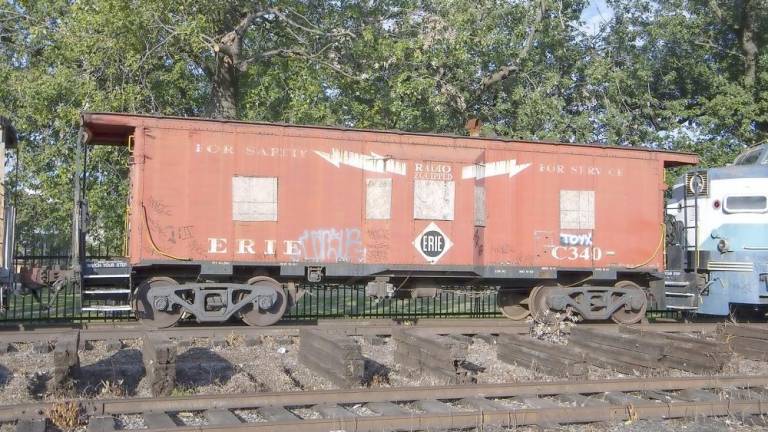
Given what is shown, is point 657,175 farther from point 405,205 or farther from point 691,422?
point 691,422

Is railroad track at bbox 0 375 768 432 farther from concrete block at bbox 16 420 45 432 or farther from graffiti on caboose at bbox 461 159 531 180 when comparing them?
graffiti on caboose at bbox 461 159 531 180

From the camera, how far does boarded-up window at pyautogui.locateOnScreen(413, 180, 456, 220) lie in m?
12.2

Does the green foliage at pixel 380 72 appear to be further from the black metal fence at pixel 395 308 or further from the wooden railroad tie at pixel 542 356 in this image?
the wooden railroad tie at pixel 542 356

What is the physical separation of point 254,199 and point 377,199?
2061 mm

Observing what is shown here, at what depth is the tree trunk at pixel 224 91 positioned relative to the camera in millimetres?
18156

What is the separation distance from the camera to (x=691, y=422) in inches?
259

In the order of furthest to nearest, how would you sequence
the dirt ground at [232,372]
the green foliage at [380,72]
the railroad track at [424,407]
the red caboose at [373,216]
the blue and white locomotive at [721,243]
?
the green foliage at [380,72] → the blue and white locomotive at [721,243] → the red caboose at [373,216] → the dirt ground at [232,372] → the railroad track at [424,407]

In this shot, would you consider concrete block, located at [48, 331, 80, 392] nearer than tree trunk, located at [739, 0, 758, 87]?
Yes

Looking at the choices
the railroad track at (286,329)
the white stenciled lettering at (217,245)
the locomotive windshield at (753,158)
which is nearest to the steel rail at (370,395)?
the railroad track at (286,329)

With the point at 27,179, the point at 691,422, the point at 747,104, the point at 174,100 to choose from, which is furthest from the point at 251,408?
the point at 747,104

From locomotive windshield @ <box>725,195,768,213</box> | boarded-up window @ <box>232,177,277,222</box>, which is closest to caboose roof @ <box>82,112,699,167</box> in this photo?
boarded-up window @ <box>232,177,277,222</box>

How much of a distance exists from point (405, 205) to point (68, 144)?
7919 millimetres

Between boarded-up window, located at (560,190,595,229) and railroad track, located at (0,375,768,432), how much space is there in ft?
18.1

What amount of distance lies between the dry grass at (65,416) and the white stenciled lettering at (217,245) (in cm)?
554
